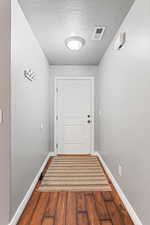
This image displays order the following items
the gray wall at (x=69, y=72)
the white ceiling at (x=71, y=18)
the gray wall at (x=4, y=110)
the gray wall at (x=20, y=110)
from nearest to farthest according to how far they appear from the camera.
A: the gray wall at (x=4, y=110) < the gray wall at (x=20, y=110) < the white ceiling at (x=71, y=18) < the gray wall at (x=69, y=72)

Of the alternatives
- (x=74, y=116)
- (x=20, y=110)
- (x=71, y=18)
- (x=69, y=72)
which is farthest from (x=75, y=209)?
(x=69, y=72)

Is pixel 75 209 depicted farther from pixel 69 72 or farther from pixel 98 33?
pixel 69 72

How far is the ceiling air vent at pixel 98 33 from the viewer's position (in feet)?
7.65

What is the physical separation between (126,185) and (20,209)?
1.24 metres

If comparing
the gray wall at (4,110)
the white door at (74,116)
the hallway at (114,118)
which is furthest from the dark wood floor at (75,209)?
the white door at (74,116)

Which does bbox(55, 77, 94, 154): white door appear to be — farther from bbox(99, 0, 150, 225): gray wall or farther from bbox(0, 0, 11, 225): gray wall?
bbox(0, 0, 11, 225): gray wall

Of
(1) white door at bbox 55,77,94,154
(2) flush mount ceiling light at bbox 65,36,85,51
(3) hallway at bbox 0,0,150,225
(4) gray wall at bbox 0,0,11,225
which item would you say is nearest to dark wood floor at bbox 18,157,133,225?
(3) hallway at bbox 0,0,150,225

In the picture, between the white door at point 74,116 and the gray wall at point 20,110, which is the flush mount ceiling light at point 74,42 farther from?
the white door at point 74,116

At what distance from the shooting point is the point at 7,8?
1.47 meters

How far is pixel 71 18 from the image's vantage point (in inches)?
81.2

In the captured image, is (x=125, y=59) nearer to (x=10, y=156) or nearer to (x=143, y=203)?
(x=143, y=203)

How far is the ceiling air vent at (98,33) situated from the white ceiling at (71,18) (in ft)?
0.20

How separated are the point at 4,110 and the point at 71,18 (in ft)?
4.77

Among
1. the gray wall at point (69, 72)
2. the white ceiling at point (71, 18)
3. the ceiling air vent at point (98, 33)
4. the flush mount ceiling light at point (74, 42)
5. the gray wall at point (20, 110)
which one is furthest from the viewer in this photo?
the gray wall at point (69, 72)
